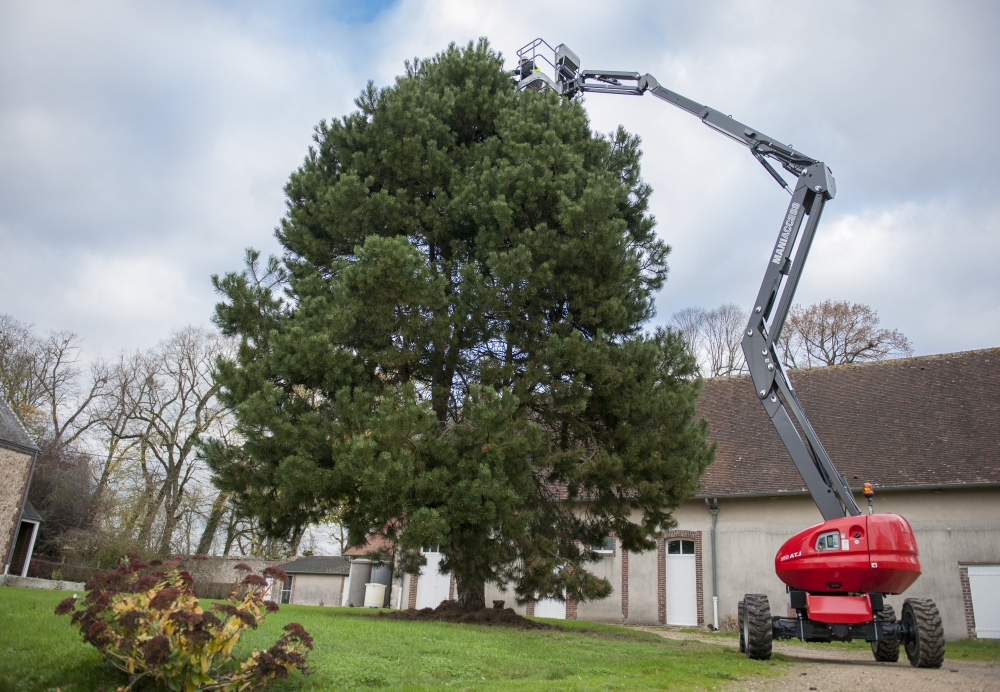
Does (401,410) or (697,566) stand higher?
(401,410)

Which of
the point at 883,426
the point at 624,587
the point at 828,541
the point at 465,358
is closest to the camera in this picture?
the point at 828,541

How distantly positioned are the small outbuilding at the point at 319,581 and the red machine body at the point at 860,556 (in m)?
23.5

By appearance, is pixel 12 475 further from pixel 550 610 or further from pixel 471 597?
pixel 471 597

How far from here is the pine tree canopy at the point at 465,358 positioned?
33.8ft

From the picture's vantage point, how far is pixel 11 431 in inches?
920

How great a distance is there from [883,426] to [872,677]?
12055mm

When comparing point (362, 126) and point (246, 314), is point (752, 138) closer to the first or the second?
point (362, 126)

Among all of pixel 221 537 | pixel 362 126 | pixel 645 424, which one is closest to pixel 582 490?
pixel 645 424

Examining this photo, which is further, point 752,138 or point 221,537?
point 221,537

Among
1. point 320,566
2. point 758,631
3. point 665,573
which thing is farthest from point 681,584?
point 320,566

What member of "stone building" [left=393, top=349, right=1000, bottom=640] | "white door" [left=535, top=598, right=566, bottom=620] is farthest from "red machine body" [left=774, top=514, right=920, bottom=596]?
"white door" [left=535, top=598, right=566, bottom=620]

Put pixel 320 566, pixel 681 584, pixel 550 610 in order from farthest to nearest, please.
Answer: pixel 320 566 → pixel 550 610 → pixel 681 584

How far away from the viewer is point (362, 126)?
44.8 ft

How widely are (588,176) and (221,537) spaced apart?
97.8 ft
